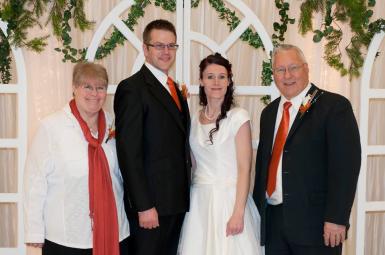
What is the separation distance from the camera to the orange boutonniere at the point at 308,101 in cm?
232

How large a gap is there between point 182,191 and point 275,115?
2.18ft

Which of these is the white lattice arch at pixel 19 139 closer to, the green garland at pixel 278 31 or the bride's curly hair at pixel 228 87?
the bride's curly hair at pixel 228 87

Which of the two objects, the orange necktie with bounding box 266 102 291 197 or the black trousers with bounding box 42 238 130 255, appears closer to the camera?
the black trousers with bounding box 42 238 130 255

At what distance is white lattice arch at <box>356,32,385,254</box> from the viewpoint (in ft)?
11.3

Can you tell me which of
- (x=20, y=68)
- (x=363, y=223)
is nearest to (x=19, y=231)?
(x=20, y=68)

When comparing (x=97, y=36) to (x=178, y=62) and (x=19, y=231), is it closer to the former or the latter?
(x=178, y=62)

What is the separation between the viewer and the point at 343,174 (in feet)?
7.17

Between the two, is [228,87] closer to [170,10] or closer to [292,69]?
[292,69]

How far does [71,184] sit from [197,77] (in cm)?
149

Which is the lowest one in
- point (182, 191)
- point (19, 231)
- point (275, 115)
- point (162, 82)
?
point (19, 231)

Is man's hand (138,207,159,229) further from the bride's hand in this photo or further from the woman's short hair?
the woman's short hair

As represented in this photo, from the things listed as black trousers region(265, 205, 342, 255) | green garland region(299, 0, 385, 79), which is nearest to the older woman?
black trousers region(265, 205, 342, 255)

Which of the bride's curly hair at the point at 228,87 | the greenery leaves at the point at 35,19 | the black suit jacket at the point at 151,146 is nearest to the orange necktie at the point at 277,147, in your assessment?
the bride's curly hair at the point at 228,87

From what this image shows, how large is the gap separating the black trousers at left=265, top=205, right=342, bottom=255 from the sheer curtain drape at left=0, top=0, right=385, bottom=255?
1124 mm
